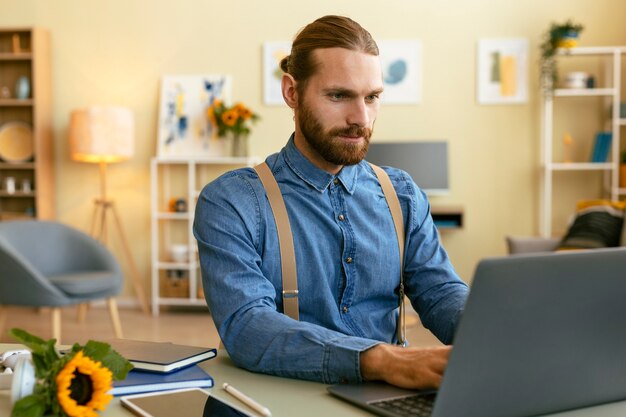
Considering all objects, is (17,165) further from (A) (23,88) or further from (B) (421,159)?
(B) (421,159)

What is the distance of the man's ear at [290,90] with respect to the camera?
1.62 m

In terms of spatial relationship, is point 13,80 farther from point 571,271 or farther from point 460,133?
point 571,271

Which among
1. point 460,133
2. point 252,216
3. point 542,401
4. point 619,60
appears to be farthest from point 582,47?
point 542,401

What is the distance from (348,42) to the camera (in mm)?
1538

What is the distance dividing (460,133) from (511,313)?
5.12m

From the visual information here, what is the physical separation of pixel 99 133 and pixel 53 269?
1284 millimetres

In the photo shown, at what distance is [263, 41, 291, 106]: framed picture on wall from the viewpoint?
19.8 feet

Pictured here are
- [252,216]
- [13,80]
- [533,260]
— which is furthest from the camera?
[13,80]

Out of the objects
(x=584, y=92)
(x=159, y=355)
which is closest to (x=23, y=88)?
(x=584, y=92)

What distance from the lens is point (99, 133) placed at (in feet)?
18.6

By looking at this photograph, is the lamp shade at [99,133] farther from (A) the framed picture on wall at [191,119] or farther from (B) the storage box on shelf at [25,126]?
(B) the storage box on shelf at [25,126]

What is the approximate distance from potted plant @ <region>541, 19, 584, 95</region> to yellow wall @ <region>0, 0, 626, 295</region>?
0.24 m

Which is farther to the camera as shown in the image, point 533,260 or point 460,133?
point 460,133

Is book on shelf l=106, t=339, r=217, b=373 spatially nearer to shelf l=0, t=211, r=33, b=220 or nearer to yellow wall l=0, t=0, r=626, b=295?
yellow wall l=0, t=0, r=626, b=295
